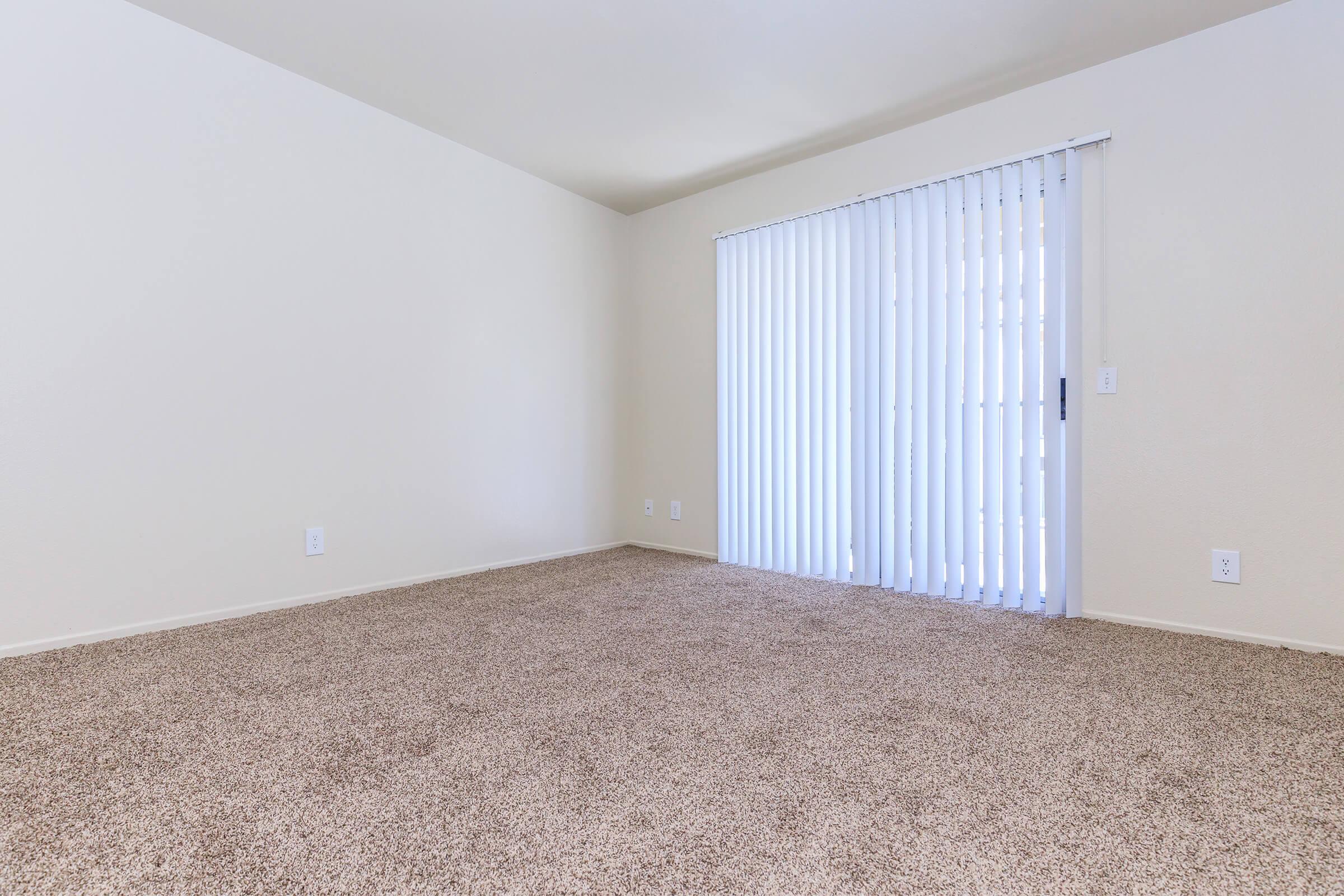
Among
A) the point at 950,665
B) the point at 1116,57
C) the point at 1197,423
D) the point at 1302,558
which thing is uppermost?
the point at 1116,57

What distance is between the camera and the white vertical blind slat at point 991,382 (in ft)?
8.94

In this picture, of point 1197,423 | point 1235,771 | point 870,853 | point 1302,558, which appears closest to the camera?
point 870,853

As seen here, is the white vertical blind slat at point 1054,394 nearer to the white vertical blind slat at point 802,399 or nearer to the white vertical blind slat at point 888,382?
the white vertical blind slat at point 888,382

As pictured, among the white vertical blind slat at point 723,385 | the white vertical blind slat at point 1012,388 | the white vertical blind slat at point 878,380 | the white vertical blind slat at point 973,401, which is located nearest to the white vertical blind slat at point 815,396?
the white vertical blind slat at point 878,380

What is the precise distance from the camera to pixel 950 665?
1.99 metres

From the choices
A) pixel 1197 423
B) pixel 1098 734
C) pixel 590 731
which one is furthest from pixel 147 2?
pixel 1197 423

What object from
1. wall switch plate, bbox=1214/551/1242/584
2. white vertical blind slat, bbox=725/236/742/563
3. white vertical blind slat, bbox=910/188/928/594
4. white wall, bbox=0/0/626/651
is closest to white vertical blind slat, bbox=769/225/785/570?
white vertical blind slat, bbox=725/236/742/563

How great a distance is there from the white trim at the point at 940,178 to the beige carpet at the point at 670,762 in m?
1.90

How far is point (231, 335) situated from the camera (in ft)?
8.14

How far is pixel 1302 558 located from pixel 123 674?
3773 millimetres

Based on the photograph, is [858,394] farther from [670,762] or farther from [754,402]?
[670,762]

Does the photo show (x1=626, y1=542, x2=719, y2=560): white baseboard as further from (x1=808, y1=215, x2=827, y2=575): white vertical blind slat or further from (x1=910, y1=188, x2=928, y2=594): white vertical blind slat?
(x1=910, y1=188, x2=928, y2=594): white vertical blind slat

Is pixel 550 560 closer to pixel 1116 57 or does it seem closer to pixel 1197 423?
pixel 1197 423

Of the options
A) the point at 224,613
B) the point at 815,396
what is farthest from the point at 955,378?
the point at 224,613
